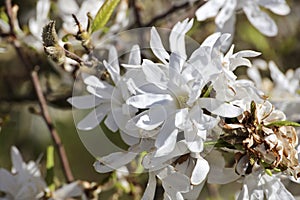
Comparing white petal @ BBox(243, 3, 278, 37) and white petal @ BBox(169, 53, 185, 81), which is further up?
white petal @ BBox(169, 53, 185, 81)

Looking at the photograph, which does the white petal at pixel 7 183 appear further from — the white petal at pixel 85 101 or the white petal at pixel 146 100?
the white petal at pixel 146 100

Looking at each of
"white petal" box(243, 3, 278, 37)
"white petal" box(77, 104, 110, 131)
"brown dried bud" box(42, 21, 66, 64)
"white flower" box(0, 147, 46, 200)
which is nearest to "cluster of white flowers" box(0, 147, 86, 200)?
"white flower" box(0, 147, 46, 200)

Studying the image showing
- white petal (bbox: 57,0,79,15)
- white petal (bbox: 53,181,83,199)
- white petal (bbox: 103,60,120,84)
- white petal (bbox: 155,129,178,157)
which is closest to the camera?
white petal (bbox: 155,129,178,157)

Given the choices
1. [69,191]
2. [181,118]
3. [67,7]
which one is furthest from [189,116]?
[67,7]

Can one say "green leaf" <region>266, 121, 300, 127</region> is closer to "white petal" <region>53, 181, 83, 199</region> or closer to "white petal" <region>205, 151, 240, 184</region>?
"white petal" <region>205, 151, 240, 184</region>

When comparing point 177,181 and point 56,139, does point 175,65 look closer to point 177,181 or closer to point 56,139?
point 177,181
